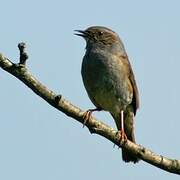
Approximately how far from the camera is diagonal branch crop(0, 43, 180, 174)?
5773mm

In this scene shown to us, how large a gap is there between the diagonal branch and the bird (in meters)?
2.01

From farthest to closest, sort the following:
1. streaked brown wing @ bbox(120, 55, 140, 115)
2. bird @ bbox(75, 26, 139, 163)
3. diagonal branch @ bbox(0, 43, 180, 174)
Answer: streaked brown wing @ bbox(120, 55, 140, 115)
bird @ bbox(75, 26, 139, 163)
diagonal branch @ bbox(0, 43, 180, 174)

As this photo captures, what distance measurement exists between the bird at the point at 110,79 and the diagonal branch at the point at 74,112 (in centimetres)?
201

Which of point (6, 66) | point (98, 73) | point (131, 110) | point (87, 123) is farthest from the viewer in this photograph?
point (131, 110)

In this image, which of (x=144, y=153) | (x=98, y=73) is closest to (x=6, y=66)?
(x=144, y=153)

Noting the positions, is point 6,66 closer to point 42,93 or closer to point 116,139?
point 42,93

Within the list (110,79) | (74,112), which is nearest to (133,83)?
(110,79)

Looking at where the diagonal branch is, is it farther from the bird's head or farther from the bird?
the bird's head

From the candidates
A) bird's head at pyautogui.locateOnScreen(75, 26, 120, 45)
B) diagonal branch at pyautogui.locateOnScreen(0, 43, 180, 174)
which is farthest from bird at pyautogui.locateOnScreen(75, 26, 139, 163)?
diagonal branch at pyautogui.locateOnScreen(0, 43, 180, 174)

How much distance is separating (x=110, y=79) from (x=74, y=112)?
3.00m

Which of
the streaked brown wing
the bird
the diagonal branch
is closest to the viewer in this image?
the diagonal branch

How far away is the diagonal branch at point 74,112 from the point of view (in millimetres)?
5773

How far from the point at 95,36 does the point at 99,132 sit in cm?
389

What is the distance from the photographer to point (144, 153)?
6.73 metres
